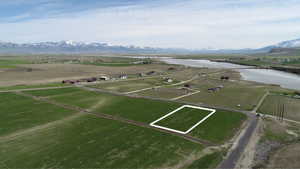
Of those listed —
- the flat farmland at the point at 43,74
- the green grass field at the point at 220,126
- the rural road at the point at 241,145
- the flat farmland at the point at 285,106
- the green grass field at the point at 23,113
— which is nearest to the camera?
the rural road at the point at 241,145

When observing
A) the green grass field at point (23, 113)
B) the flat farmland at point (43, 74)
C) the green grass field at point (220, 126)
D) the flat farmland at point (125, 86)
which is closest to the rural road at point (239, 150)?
the green grass field at point (220, 126)

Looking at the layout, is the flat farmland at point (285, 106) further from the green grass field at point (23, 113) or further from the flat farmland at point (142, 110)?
the green grass field at point (23, 113)

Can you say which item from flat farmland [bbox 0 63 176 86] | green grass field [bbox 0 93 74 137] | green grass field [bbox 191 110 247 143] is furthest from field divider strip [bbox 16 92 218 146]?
flat farmland [bbox 0 63 176 86]

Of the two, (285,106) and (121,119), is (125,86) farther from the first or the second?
(285,106)

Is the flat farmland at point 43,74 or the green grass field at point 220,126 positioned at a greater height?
the flat farmland at point 43,74

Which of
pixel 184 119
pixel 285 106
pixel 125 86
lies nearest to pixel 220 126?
pixel 184 119
